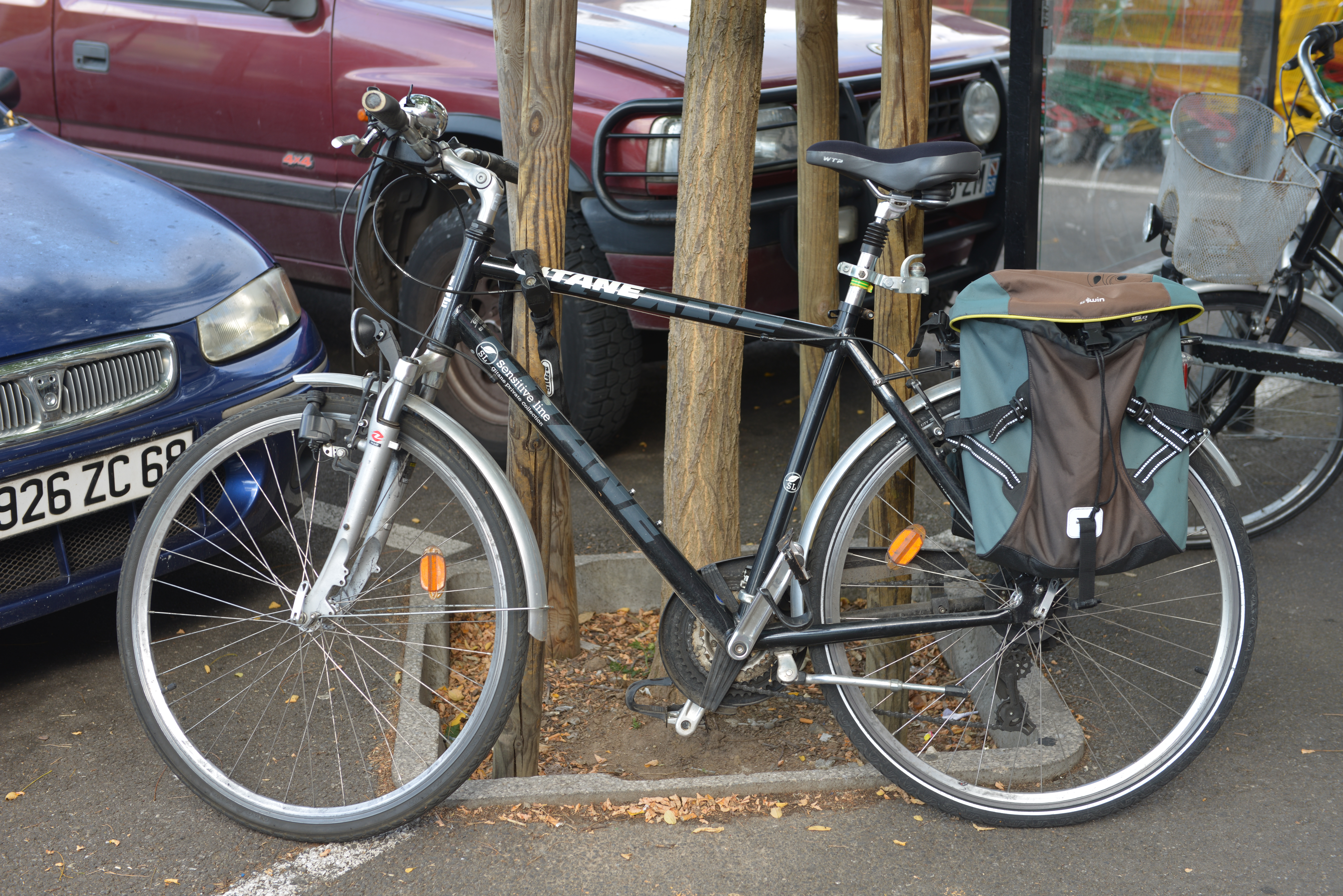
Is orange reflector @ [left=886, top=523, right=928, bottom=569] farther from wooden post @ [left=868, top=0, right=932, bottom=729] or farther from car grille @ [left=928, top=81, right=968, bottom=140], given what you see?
car grille @ [left=928, top=81, right=968, bottom=140]

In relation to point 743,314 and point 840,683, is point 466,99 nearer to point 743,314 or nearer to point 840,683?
point 743,314

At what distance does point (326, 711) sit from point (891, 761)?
4.62 ft

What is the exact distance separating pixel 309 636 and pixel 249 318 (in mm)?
991

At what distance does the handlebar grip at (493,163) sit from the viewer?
95.3 inches

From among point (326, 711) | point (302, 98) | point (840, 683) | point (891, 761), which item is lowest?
point (326, 711)

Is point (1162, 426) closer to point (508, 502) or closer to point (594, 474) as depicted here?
point (594, 474)

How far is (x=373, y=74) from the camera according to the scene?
4289 millimetres

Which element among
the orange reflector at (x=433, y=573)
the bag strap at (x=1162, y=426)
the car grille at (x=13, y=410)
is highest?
the bag strap at (x=1162, y=426)

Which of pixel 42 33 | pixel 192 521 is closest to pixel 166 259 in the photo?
pixel 192 521

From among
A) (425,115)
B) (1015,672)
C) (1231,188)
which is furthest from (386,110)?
A: (1231,188)

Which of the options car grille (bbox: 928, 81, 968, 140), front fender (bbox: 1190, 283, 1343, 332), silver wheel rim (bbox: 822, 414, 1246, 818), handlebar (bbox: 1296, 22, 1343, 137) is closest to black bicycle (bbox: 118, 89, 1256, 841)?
silver wheel rim (bbox: 822, 414, 1246, 818)

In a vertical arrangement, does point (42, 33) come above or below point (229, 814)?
above

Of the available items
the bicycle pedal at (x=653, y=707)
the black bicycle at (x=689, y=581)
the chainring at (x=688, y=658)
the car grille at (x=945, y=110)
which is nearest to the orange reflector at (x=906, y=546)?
the black bicycle at (x=689, y=581)

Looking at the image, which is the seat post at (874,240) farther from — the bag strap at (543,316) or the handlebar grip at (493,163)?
the handlebar grip at (493,163)
